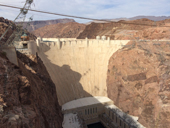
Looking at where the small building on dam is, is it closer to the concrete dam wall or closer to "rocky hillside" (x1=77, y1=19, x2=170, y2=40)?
the concrete dam wall

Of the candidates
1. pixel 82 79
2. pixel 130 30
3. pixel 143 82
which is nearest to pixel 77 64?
pixel 82 79

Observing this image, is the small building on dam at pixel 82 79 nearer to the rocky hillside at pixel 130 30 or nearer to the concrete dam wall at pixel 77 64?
the concrete dam wall at pixel 77 64

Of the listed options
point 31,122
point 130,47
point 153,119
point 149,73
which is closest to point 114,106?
point 153,119

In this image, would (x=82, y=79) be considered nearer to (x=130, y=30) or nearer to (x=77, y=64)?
(x=77, y=64)

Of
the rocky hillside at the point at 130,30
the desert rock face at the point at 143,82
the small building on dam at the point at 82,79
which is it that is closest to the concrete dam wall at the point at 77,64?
the small building on dam at the point at 82,79

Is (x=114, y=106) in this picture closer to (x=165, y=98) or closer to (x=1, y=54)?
(x=165, y=98)

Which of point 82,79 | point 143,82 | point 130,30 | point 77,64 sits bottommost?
point 82,79

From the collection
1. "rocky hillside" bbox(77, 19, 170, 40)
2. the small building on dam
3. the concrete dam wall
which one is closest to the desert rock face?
the small building on dam
